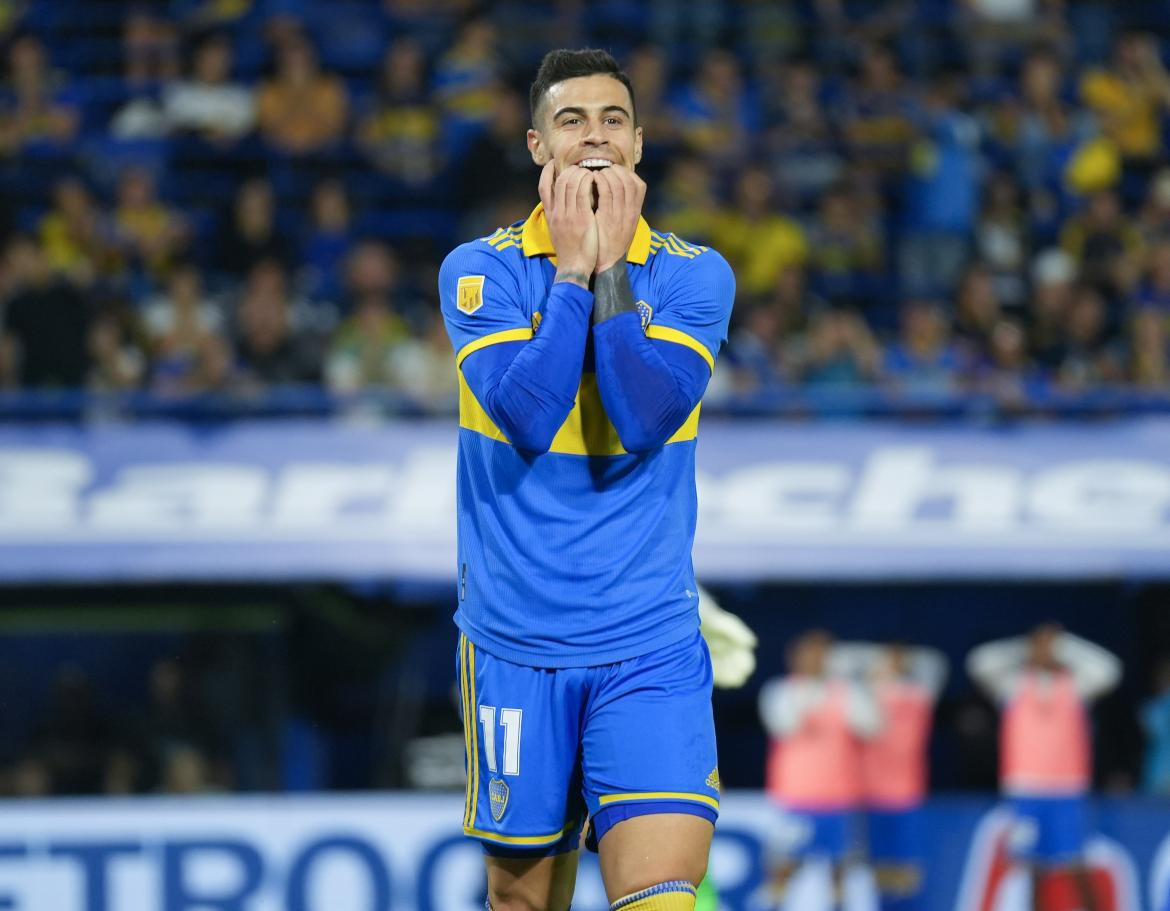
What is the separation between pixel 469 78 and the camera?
1066 centimetres

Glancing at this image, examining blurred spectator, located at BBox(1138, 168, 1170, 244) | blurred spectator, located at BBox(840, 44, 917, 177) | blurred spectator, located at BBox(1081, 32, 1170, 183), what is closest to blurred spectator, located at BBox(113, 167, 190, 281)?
blurred spectator, located at BBox(840, 44, 917, 177)

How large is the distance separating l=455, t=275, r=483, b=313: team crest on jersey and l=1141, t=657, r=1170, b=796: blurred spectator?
20.7 feet

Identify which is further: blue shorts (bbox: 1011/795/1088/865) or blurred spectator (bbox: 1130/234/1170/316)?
blurred spectator (bbox: 1130/234/1170/316)

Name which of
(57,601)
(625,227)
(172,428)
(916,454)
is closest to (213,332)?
(172,428)

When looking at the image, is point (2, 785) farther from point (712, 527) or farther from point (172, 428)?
point (712, 527)

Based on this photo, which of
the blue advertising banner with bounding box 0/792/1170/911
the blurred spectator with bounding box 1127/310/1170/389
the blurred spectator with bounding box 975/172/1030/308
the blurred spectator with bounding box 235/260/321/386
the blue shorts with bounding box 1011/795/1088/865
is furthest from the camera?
the blurred spectator with bounding box 975/172/1030/308

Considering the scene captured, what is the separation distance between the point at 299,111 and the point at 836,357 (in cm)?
357

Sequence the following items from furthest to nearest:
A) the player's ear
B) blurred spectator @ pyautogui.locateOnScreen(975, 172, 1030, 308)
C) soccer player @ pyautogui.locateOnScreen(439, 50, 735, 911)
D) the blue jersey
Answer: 1. blurred spectator @ pyautogui.locateOnScreen(975, 172, 1030, 308)
2. the player's ear
3. the blue jersey
4. soccer player @ pyautogui.locateOnScreen(439, 50, 735, 911)

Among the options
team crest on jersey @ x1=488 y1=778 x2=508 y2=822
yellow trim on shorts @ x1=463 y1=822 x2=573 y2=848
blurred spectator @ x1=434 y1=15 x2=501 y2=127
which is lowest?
yellow trim on shorts @ x1=463 y1=822 x2=573 y2=848

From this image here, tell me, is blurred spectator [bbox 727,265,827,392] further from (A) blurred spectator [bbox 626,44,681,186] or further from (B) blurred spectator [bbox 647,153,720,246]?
(A) blurred spectator [bbox 626,44,681,186]

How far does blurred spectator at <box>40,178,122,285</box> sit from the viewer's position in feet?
31.4

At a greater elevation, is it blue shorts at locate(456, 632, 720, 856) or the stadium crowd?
the stadium crowd

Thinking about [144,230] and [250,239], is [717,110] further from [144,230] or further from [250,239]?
[144,230]

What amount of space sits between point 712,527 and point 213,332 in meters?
2.68
